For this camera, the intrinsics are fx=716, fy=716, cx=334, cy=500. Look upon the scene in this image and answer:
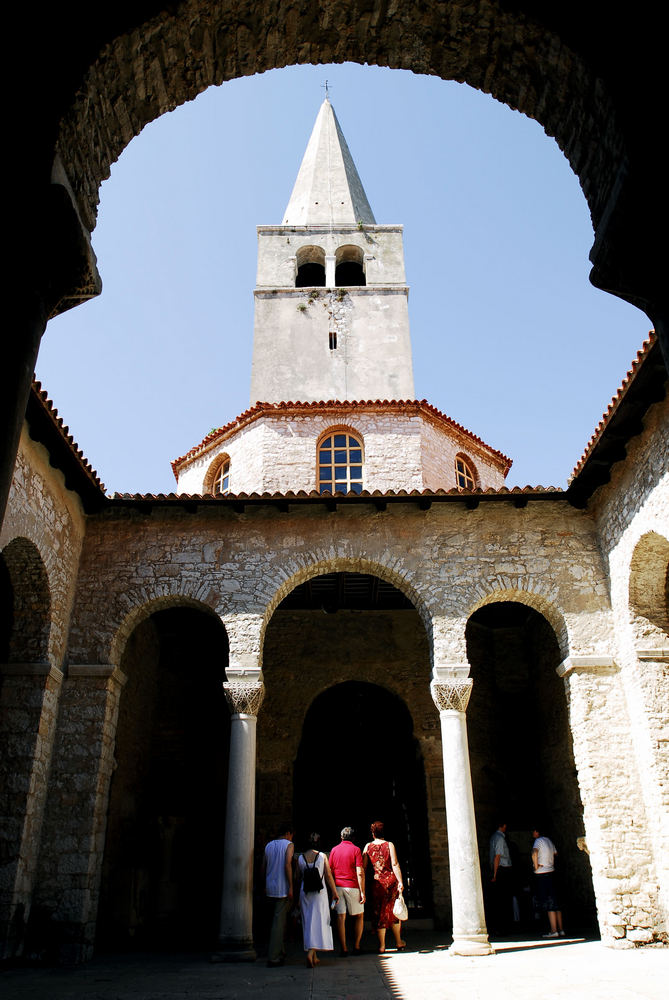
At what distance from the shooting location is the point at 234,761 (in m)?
9.56

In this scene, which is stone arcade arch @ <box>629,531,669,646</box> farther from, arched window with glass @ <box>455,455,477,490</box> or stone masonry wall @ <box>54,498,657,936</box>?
arched window with glass @ <box>455,455,477,490</box>

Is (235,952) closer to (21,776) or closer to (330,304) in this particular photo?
(21,776)

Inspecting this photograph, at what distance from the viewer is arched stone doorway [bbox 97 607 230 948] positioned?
35.3 feet

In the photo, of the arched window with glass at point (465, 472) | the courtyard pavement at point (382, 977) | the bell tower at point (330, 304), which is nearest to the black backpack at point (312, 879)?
the courtyard pavement at point (382, 977)

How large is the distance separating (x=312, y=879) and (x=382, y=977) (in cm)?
144

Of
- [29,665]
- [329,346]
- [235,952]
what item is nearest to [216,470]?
[329,346]

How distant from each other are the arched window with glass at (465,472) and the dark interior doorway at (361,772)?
4.94 metres

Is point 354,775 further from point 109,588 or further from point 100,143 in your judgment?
point 100,143

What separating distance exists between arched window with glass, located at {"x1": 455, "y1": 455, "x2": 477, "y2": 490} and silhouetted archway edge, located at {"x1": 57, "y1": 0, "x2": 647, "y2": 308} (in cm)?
1138

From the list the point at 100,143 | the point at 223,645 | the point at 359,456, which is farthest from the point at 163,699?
the point at 100,143

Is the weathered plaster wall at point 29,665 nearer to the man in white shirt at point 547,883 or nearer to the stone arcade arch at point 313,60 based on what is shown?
the stone arcade arch at point 313,60

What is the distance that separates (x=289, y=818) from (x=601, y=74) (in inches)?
449

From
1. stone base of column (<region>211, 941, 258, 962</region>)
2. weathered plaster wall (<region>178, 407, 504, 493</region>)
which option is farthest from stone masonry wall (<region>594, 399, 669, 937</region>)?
weathered plaster wall (<region>178, 407, 504, 493</region>)

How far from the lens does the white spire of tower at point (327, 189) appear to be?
2044cm
